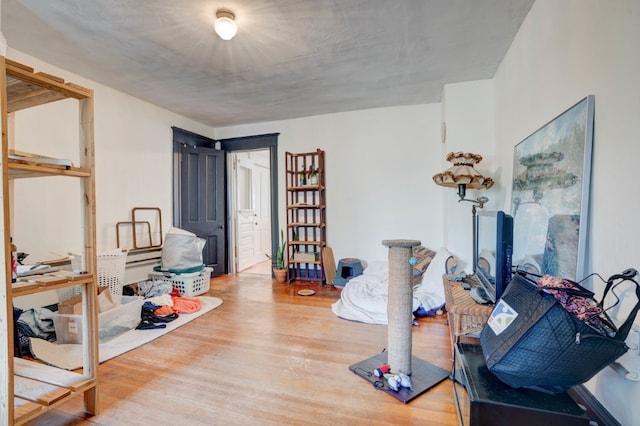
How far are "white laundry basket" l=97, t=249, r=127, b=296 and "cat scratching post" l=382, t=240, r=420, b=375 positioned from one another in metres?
2.56

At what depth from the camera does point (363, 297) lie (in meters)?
3.12

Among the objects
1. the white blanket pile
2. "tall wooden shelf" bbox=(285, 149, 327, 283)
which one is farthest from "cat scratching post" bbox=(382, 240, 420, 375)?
"tall wooden shelf" bbox=(285, 149, 327, 283)

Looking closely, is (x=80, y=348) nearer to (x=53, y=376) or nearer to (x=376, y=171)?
(x=53, y=376)

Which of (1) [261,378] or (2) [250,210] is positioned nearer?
(1) [261,378]

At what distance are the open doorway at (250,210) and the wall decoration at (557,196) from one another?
397 cm

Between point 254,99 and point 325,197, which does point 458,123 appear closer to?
point 325,197

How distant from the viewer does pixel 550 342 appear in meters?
0.94

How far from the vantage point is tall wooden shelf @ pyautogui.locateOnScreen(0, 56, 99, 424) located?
48.6 inches

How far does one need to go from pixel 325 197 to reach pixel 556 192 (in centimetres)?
318

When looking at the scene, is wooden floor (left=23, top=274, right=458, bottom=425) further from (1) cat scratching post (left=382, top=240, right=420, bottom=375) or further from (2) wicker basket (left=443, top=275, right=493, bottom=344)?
(2) wicker basket (left=443, top=275, right=493, bottom=344)

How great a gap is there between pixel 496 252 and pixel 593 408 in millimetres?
706

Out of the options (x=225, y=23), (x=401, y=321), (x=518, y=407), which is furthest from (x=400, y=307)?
(x=225, y=23)

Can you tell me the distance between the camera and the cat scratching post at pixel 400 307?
1886mm

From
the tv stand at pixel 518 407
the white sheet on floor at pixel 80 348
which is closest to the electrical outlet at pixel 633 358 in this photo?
the tv stand at pixel 518 407
